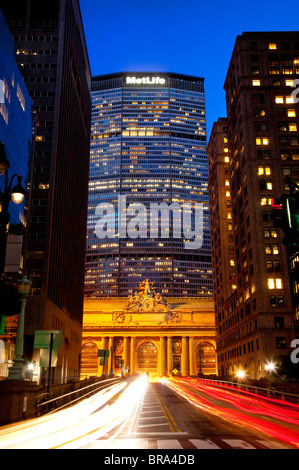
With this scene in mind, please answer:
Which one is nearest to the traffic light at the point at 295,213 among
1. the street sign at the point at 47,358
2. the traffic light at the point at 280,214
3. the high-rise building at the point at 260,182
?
the traffic light at the point at 280,214

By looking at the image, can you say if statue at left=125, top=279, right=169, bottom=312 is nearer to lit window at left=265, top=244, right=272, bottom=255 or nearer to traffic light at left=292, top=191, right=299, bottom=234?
lit window at left=265, top=244, right=272, bottom=255

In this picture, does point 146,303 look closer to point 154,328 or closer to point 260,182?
point 154,328

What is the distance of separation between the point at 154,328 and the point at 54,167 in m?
73.2

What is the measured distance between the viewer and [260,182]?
80438 millimetres

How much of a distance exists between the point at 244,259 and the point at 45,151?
40.9 metres

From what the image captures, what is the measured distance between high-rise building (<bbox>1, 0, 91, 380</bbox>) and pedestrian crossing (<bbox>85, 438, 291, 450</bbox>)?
4984 centimetres

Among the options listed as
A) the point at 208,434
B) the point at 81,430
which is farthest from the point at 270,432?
the point at 81,430

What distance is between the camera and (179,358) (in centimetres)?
14675

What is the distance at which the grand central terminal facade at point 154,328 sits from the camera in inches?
5295

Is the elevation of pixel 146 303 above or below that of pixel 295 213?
above

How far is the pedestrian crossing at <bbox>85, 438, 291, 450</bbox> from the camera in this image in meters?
14.0

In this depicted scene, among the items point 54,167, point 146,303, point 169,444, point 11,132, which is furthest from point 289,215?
point 146,303

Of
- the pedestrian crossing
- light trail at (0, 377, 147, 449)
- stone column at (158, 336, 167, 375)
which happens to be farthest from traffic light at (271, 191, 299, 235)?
stone column at (158, 336, 167, 375)
